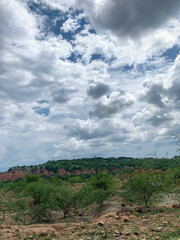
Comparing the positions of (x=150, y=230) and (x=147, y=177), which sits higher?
(x=147, y=177)

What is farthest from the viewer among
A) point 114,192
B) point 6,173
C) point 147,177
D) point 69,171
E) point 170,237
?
point 6,173

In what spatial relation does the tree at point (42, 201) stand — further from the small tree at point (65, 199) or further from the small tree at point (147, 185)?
the small tree at point (147, 185)

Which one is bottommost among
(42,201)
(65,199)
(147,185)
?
(42,201)

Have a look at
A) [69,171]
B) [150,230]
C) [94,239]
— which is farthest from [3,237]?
[69,171]

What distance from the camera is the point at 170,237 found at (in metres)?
9.97

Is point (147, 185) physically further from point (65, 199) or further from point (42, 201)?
point (42, 201)

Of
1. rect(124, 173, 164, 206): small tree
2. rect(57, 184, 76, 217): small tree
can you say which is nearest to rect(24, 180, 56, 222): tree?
rect(57, 184, 76, 217): small tree

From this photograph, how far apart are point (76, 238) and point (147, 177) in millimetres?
13530

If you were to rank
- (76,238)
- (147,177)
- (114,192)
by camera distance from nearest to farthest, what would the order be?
1. (76,238)
2. (147,177)
3. (114,192)

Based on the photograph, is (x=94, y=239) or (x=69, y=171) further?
(x=69, y=171)

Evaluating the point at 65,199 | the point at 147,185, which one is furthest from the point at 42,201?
the point at 147,185

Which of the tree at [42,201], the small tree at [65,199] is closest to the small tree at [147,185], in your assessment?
the small tree at [65,199]

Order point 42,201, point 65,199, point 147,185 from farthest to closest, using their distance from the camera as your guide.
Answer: point 42,201
point 65,199
point 147,185

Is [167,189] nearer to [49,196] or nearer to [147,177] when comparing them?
[147,177]
